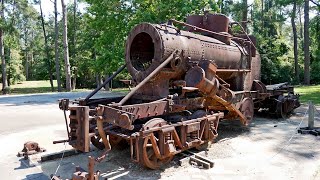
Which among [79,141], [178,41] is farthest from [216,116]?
[79,141]

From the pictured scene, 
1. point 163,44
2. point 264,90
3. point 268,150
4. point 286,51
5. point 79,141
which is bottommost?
point 268,150

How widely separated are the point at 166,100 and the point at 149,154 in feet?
3.52

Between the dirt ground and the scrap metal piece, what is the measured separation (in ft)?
0.46

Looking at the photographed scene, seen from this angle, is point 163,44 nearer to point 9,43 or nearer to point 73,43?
point 73,43

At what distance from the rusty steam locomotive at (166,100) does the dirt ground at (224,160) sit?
375 millimetres

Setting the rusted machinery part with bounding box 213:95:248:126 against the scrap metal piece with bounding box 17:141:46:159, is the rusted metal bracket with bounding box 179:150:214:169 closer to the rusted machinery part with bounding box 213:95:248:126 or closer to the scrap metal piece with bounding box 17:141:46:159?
the rusted machinery part with bounding box 213:95:248:126

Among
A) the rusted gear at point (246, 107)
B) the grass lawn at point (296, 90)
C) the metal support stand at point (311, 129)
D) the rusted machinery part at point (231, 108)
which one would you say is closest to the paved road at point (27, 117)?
the rusted machinery part at point (231, 108)

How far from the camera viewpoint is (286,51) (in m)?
30.3

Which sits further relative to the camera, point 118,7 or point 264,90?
point 118,7

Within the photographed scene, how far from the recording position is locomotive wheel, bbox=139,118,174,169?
521 cm

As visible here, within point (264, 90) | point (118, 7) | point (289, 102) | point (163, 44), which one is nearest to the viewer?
point (163, 44)

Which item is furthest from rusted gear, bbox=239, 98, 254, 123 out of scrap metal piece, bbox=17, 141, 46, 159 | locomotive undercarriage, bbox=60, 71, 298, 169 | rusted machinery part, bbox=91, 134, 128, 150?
scrap metal piece, bbox=17, 141, 46, 159

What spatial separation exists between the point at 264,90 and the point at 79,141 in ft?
20.9

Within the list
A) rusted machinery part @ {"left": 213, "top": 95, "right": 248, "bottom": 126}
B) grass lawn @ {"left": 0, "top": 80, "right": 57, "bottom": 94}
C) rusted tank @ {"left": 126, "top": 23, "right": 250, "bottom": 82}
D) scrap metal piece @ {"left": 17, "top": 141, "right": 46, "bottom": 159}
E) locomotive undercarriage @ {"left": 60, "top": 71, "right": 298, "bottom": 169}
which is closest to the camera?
locomotive undercarriage @ {"left": 60, "top": 71, "right": 298, "bottom": 169}
